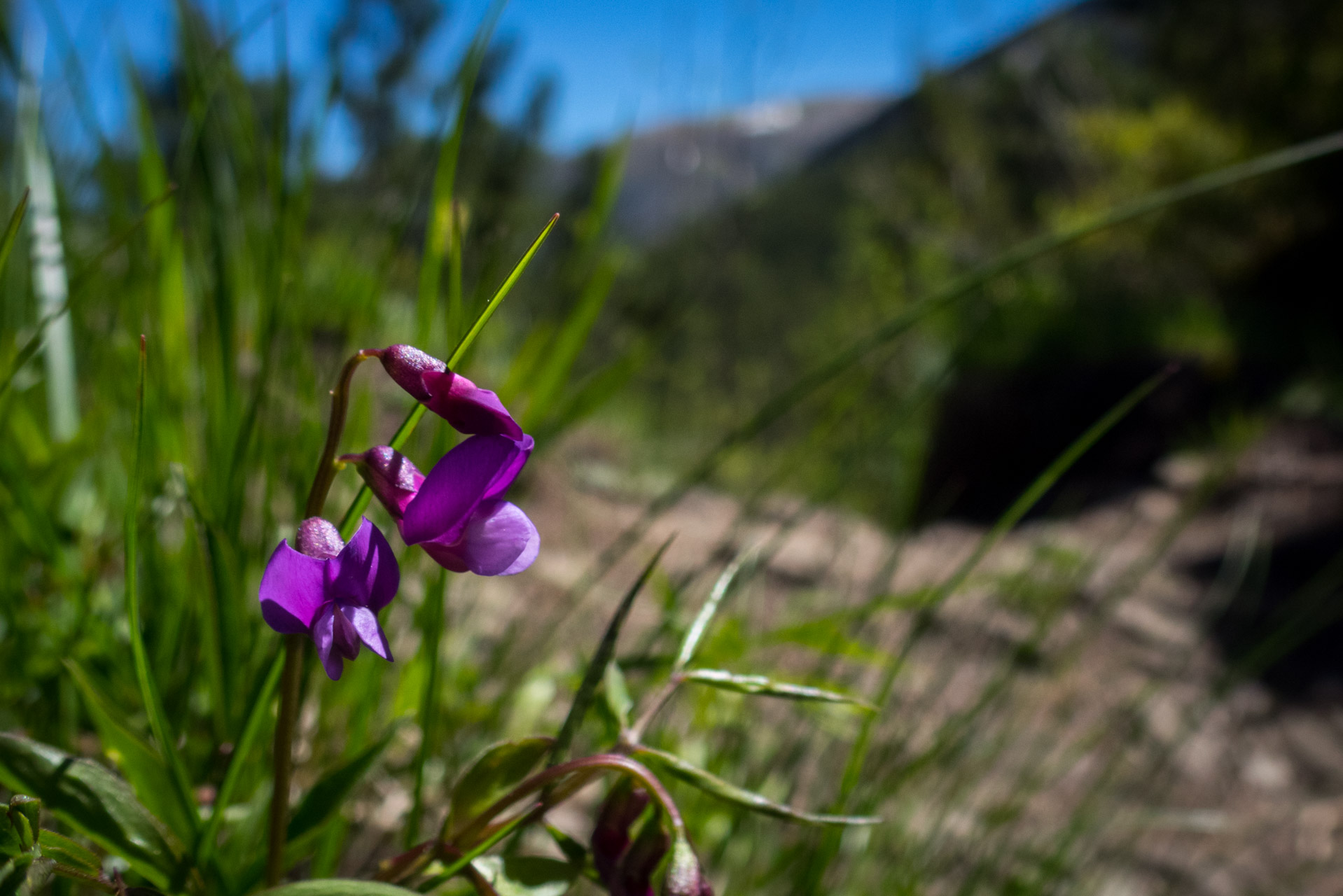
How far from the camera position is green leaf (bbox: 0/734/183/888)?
33 cm

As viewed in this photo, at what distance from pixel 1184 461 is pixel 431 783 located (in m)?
4.29

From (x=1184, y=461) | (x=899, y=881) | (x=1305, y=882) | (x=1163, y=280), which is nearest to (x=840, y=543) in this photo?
(x=899, y=881)

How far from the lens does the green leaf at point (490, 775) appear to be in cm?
37

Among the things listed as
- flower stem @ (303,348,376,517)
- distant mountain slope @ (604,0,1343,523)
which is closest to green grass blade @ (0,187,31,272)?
flower stem @ (303,348,376,517)

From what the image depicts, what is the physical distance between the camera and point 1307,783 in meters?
1.93


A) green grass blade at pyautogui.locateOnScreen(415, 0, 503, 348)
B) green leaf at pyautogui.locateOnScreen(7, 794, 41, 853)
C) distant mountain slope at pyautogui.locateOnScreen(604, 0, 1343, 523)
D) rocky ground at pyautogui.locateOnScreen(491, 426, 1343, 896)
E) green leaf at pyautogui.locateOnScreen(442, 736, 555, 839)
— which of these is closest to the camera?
green leaf at pyautogui.locateOnScreen(7, 794, 41, 853)

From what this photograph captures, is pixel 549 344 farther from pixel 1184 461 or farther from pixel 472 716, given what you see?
pixel 1184 461

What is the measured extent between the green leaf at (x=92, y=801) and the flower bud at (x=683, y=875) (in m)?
0.21

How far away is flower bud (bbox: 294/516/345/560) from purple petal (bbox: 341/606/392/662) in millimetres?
20

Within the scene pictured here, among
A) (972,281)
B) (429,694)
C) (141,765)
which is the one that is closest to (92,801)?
(141,765)

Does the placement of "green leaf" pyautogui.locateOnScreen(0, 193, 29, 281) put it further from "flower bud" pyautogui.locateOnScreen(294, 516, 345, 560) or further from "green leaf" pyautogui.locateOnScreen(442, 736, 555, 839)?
"green leaf" pyautogui.locateOnScreen(442, 736, 555, 839)

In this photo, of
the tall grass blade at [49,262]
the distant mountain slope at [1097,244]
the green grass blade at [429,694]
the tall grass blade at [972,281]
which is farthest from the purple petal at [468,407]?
the distant mountain slope at [1097,244]

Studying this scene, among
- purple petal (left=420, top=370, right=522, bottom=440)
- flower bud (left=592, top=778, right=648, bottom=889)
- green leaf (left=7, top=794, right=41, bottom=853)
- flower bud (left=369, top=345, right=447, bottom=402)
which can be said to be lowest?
flower bud (left=592, top=778, right=648, bottom=889)

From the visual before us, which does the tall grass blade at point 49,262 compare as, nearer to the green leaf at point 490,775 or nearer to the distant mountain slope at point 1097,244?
the green leaf at point 490,775
